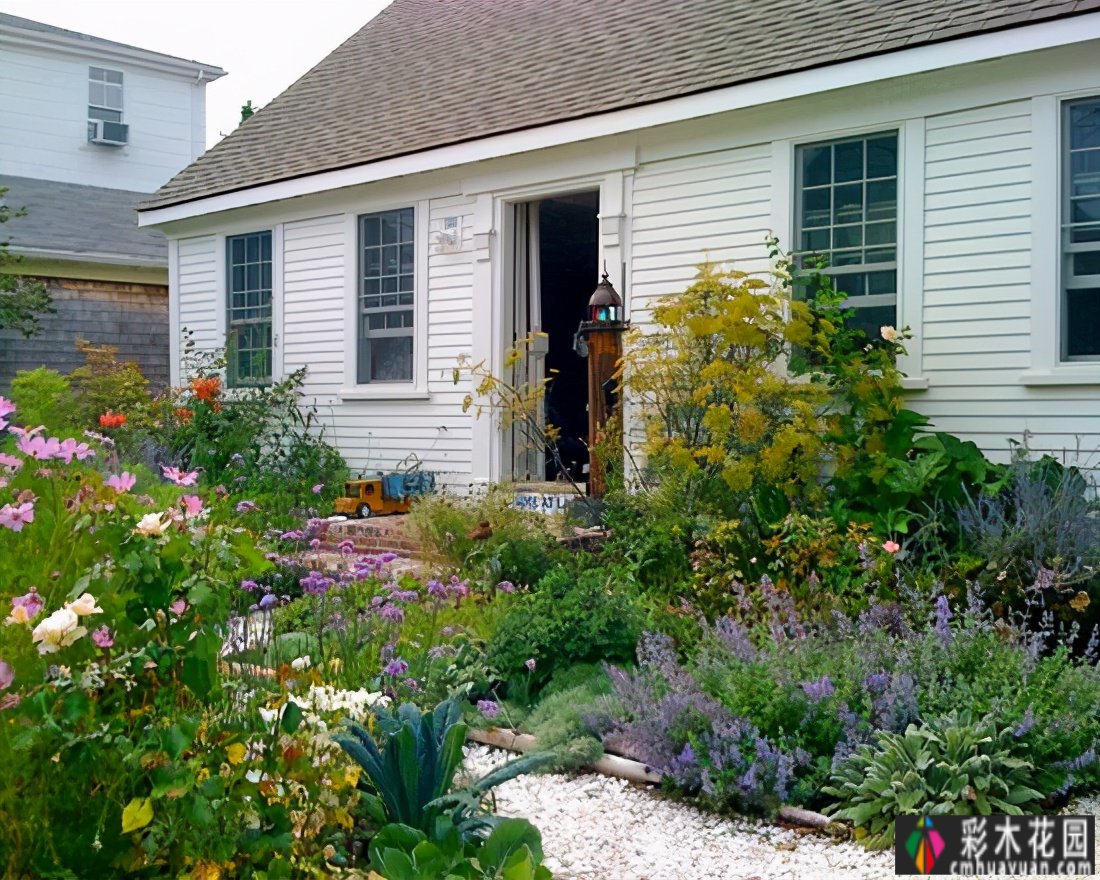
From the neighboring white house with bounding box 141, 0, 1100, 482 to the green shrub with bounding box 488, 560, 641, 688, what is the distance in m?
3.28

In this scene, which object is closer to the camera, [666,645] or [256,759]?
[256,759]

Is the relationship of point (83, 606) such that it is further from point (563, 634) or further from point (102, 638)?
point (563, 634)

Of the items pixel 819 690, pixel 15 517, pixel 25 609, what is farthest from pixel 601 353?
pixel 25 609

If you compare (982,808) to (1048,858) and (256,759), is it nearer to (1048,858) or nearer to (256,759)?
(1048,858)

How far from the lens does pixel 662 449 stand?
7.74 meters

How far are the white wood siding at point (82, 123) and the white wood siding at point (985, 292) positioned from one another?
1572cm

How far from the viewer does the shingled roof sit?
7719 mm

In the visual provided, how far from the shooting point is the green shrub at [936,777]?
3691 millimetres

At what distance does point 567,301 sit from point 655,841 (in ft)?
30.1

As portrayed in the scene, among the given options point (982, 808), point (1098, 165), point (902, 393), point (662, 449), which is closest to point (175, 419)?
point (662, 449)

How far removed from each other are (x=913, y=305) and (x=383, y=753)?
17.6 feet

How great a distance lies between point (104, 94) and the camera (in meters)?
19.4

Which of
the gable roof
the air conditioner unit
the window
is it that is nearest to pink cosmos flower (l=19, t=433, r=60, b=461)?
the gable roof

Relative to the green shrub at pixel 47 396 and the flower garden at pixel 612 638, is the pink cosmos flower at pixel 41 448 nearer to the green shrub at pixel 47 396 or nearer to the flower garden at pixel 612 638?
the flower garden at pixel 612 638
